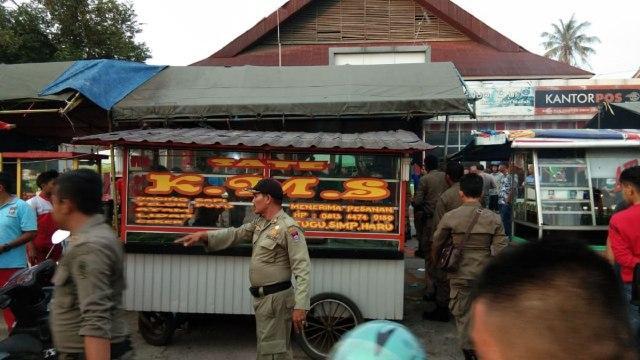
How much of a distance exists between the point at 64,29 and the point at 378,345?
18981 mm

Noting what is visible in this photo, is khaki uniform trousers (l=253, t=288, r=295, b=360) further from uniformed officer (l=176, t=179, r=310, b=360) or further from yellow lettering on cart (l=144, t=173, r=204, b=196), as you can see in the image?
yellow lettering on cart (l=144, t=173, r=204, b=196)

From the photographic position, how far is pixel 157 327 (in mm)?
5289

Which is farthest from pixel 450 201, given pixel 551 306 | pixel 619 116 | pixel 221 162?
pixel 619 116

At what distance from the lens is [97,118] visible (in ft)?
26.9

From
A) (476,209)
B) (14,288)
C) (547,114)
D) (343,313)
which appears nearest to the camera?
(14,288)

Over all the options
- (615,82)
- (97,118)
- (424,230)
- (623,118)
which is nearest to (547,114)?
(615,82)

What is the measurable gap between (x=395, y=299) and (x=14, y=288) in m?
3.31

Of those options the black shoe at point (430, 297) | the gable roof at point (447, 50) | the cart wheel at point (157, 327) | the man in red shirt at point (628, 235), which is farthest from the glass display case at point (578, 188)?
the gable roof at point (447, 50)

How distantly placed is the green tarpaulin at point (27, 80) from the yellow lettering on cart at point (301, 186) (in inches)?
152

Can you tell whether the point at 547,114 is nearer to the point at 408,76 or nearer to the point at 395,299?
the point at 408,76

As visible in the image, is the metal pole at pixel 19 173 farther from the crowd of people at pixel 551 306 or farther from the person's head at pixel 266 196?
the crowd of people at pixel 551 306

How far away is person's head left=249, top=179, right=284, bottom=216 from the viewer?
3.65 meters

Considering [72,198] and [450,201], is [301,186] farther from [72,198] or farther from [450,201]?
[72,198]

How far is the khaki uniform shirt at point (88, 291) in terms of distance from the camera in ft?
7.23
